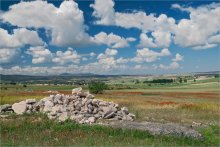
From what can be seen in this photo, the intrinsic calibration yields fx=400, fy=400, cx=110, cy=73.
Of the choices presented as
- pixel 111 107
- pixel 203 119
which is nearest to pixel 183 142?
pixel 111 107

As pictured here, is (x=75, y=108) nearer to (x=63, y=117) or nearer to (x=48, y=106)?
(x=48, y=106)

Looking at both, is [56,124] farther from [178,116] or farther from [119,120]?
[178,116]

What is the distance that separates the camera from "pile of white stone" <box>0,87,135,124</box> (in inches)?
1320

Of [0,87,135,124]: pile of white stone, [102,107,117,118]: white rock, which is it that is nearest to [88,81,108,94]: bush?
[0,87,135,124]: pile of white stone

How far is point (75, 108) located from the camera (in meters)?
35.8

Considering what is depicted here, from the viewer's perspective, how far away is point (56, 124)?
27.7 metres

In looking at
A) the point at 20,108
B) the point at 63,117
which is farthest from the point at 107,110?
the point at 20,108

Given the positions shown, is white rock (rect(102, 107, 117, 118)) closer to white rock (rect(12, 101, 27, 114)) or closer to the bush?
white rock (rect(12, 101, 27, 114))

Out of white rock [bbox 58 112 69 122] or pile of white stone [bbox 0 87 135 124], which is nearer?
white rock [bbox 58 112 69 122]

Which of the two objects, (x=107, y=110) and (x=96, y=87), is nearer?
(x=107, y=110)

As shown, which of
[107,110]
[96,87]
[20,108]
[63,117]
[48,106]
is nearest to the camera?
[63,117]

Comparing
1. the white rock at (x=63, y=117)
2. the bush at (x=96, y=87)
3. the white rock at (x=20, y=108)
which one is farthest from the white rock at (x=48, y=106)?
the bush at (x=96, y=87)

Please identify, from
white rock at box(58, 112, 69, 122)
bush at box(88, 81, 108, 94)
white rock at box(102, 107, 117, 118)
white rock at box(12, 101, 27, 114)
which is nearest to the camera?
white rock at box(58, 112, 69, 122)

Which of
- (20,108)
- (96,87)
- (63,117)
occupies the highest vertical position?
(96,87)
